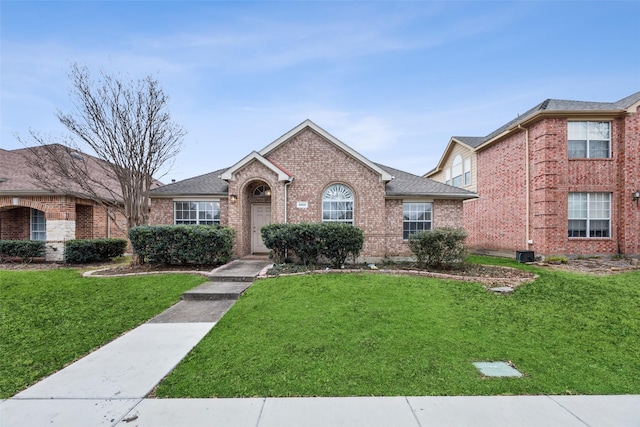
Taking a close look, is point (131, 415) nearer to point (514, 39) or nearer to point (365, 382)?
point (365, 382)

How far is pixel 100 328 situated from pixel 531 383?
7.15 meters

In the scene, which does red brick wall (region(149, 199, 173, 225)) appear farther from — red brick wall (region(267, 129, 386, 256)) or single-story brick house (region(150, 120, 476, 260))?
red brick wall (region(267, 129, 386, 256))

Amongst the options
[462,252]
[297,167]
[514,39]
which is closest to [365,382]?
[462,252]

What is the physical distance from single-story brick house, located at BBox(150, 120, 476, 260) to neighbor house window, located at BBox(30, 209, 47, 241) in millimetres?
6407

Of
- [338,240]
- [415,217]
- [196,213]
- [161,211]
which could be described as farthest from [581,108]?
[161,211]

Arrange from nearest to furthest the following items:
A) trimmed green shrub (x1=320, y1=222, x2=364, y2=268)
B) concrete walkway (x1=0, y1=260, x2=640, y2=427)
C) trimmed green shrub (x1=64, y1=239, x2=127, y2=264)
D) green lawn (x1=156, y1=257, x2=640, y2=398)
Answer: concrete walkway (x1=0, y1=260, x2=640, y2=427), green lawn (x1=156, y1=257, x2=640, y2=398), trimmed green shrub (x1=320, y1=222, x2=364, y2=268), trimmed green shrub (x1=64, y1=239, x2=127, y2=264)

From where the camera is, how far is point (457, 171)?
2058 centimetres

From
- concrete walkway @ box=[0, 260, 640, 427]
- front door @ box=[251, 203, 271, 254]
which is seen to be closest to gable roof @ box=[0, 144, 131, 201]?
front door @ box=[251, 203, 271, 254]

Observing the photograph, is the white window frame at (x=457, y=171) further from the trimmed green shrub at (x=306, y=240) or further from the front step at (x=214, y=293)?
the front step at (x=214, y=293)

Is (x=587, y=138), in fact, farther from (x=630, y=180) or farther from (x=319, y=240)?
(x=319, y=240)

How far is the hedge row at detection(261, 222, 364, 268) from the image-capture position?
9.84 metres

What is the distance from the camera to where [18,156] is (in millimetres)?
15609

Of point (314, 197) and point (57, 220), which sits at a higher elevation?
point (314, 197)

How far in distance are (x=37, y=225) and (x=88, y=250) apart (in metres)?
5.08
